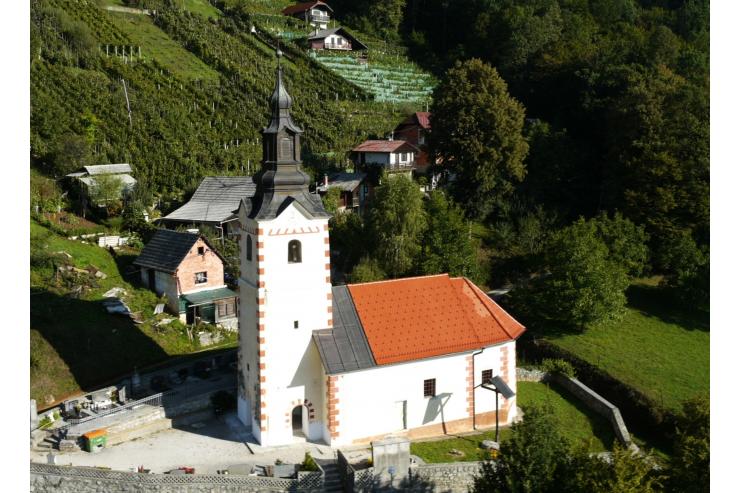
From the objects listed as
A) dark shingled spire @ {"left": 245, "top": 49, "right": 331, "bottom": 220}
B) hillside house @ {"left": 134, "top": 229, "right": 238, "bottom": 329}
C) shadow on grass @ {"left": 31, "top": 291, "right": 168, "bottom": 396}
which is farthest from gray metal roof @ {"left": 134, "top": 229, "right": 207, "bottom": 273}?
dark shingled spire @ {"left": 245, "top": 49, "right": 331, "bottom": 220}

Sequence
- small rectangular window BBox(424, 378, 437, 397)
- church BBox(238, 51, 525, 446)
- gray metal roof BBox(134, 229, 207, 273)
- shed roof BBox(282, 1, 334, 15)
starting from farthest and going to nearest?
1. shed roof BBox(282, 1, 334, 15)
2. gray metal roof BBox(134, 229, 207, 273)
3. small rectangular window BBox(424, 378, 437, 397)
4. church BBox(238, 51, 525, 446)

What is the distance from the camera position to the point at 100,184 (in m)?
50.2

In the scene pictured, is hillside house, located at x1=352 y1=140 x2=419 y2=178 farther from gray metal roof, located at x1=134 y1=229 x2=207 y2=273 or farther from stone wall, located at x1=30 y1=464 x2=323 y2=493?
stone wall, located at x1=30 y1=464 x2=323 y2=493

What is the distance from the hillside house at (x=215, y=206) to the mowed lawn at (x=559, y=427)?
2206cm

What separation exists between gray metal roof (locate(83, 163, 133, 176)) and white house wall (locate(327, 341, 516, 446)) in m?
30.6

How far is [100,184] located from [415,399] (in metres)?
29.8

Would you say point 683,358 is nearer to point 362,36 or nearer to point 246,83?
point 246,83

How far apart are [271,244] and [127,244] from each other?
2297cm

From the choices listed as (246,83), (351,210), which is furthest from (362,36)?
(351,210)

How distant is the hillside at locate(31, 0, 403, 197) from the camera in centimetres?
5691

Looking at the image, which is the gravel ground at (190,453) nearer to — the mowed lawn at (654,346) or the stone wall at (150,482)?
the stone wall at (150,482)

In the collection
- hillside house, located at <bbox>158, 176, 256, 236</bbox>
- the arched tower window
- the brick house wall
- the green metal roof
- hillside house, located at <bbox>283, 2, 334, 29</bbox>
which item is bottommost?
the green metal roof

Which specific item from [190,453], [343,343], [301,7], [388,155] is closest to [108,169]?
[388,155]

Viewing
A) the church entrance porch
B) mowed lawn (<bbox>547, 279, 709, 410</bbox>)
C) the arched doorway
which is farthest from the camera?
mowed lawn (<bbox>547, 279, 709, 410</bbox>)
